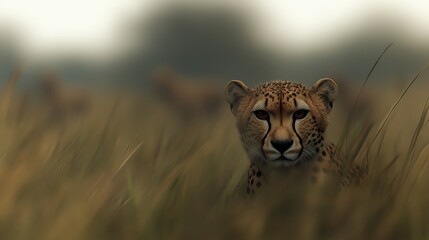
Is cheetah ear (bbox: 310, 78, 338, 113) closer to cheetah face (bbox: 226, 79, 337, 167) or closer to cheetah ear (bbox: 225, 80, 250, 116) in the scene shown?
cheetah face (bbox: 226, 79, 337, 167)

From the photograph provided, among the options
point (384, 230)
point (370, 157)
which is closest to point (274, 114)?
point (370, 157)

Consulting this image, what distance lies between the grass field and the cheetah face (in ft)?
0.19

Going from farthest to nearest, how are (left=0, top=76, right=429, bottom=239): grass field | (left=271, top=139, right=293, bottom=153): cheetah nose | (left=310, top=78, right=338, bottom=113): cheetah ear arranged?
(left=310, top=78, right=338, bottom=113): cheetah ear
(left=271, top=139, right=293, bottom=153): cheetah nose
(left=0, top=76, right=429, bottom=239): grass field

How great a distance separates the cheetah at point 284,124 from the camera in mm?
1216

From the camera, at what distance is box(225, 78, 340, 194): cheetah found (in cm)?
122

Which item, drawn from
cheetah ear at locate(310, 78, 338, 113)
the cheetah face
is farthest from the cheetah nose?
cheetah ear at locate(310, 78, 338, 113)

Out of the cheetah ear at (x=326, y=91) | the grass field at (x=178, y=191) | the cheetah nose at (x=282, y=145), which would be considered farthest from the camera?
the cheetah ear at (x=326, y=91)

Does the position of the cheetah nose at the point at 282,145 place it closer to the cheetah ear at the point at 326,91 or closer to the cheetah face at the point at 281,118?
the cheetah face at the point at 281,118

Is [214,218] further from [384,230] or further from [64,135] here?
[64,135]

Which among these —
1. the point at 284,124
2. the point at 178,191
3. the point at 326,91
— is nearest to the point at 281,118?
the point at 284,124

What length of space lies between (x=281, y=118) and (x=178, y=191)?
26 cm

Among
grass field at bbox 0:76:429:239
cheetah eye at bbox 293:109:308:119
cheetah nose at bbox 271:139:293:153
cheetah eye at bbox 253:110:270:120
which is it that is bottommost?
grass field at bbox 0:76:429:239

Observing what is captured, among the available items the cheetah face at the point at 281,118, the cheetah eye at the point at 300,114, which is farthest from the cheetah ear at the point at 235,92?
the cheetah eye at the point at 300,114

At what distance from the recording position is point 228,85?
1.33 metres
